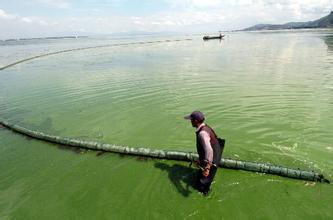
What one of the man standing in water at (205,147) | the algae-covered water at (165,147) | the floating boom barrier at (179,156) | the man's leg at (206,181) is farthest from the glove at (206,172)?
the floating boom barrier at (179,156)

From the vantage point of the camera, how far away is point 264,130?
37.1 ft

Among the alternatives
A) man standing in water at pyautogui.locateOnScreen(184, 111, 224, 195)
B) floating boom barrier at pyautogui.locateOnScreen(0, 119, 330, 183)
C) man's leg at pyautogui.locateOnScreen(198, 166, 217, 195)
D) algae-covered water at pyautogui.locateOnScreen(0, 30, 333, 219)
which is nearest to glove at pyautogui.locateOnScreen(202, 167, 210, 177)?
man standing in water at pyautogui.locateOnScreen(184, 111, 224, 195)

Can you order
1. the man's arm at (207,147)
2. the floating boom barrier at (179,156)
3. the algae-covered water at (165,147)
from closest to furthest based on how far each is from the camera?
the man's arm at (207,147)
the algae-covered water at (165,147)
the floating boom barrier at (179,156)

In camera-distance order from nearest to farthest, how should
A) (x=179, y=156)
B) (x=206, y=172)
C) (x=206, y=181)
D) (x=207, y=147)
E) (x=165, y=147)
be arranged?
(x=207, y=147) < (x=206, y=172) < (x=206, y=181) < (x=179, y=156) < (x=165, y=147)

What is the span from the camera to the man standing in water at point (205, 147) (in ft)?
22.7

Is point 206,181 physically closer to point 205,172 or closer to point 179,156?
point 205,172

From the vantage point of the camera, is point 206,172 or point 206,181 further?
point 206,181

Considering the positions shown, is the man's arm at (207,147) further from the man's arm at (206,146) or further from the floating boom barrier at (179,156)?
the floating boom barrier at (179,156)

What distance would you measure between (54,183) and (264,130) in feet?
25.6

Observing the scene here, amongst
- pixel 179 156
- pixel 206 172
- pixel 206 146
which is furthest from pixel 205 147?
pixel 179 156

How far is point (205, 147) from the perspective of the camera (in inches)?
273

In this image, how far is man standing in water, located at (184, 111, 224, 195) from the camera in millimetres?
6926

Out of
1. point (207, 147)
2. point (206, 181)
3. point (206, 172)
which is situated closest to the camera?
point (207, 147)

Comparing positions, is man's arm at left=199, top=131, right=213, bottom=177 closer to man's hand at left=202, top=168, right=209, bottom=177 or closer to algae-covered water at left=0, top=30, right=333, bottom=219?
man's hand at left=202, top=168, right=209, bottom=177
